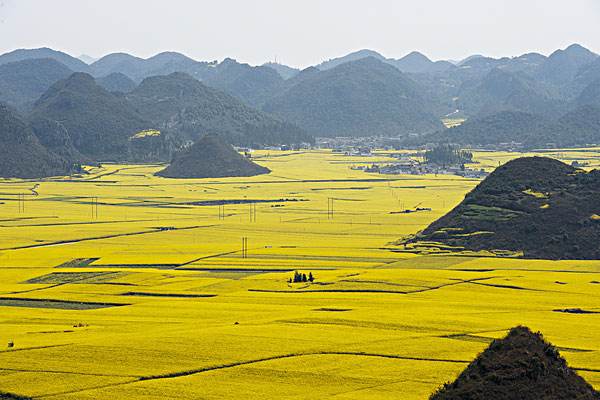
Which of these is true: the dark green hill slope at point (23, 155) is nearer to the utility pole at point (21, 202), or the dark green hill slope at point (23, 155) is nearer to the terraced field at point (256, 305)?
the utility pole at point (21, 202)

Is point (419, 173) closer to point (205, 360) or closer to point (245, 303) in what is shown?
point (245, 303)

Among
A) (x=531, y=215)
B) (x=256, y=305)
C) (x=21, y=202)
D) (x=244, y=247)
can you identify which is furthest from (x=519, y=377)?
(x=21, y=202)

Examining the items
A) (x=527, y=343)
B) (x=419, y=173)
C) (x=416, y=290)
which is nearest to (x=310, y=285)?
(x=416, y=290)

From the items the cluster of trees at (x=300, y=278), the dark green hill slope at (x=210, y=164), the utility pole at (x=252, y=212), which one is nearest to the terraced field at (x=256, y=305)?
the cluster of trees at (x=300, y=278)

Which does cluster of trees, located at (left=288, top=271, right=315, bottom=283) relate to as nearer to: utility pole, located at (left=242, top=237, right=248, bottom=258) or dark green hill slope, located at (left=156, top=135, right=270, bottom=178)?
utility pole, located at (left=242, top=237, right=248, bottom=258)

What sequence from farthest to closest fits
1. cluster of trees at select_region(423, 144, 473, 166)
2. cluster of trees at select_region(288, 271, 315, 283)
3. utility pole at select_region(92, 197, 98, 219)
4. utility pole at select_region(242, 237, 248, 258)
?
1. cluster of trees at select_region(423, 144, 473, 166)
2. utility pole at select_region(92, 197, 98, 219)
3. utility pole at select_region(242, 237, 248, 258)
4. cluster of trees at select_region(288, 271, 315, 283)

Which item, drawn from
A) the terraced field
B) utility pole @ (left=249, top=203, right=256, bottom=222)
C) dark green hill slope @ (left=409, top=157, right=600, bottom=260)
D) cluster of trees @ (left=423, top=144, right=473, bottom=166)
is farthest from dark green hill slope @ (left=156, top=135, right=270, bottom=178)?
dark green hill slope @ (left=409, top=157, right=600, bottom=260)
